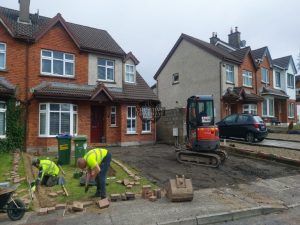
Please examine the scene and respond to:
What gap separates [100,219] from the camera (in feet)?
21.4

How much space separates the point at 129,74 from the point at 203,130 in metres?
10.5

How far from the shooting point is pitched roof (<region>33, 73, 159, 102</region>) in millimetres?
16453

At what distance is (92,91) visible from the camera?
18.4 metres

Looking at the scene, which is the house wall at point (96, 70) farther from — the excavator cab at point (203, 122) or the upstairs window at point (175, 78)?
the upstairs window at point (175, 78)

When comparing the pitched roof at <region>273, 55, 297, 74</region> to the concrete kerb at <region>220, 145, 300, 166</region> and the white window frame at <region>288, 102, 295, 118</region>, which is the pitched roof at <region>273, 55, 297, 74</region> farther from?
the concrete kerb at <region>220, 145, 300, 166</region>

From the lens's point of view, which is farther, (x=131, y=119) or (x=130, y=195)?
(x=131, y=119)

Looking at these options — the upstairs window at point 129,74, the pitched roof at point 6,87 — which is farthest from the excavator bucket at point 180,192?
the upstairs window at point 129,74

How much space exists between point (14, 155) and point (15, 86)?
391 cm

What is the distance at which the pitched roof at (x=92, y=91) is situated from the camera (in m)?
16.5

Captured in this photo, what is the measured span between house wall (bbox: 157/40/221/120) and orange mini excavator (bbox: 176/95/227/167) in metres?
11.6

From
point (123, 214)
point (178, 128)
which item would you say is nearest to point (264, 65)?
point (178, 128)

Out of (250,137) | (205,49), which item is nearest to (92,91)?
(250,137)

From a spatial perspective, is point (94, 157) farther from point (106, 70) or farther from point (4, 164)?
point (106, 70)

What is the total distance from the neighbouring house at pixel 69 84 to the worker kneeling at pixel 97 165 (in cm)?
936
